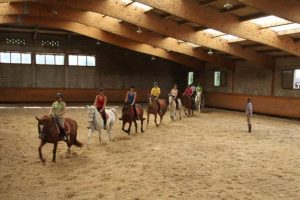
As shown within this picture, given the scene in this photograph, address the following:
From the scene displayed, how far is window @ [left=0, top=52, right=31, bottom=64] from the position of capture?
2269cm

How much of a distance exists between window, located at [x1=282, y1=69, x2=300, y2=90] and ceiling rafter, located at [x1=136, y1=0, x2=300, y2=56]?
3165 mm

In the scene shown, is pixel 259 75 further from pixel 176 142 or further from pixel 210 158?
pixel 210 158

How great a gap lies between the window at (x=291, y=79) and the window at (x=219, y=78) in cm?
574

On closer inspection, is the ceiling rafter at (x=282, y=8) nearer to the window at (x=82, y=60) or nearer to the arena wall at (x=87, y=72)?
the arena wall at (x=87, y=72)

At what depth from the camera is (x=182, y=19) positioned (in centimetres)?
1466

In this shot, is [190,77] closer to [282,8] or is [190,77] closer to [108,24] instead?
[108,24]

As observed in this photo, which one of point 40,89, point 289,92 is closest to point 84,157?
point 289,92

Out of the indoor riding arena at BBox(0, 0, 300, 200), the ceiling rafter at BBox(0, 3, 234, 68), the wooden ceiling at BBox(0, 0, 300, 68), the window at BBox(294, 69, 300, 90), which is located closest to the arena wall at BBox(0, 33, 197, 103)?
the indoor riding arena at BBox(0, 0, 300, 200)

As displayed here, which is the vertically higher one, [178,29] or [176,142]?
[178,29]

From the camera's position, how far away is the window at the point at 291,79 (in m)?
16.7

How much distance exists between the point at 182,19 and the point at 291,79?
6644 millimetres

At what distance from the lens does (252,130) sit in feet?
43.3

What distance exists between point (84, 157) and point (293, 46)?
395 inches

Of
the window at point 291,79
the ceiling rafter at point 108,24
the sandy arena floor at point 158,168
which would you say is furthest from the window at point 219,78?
the sandy arena floor at point 158,168
